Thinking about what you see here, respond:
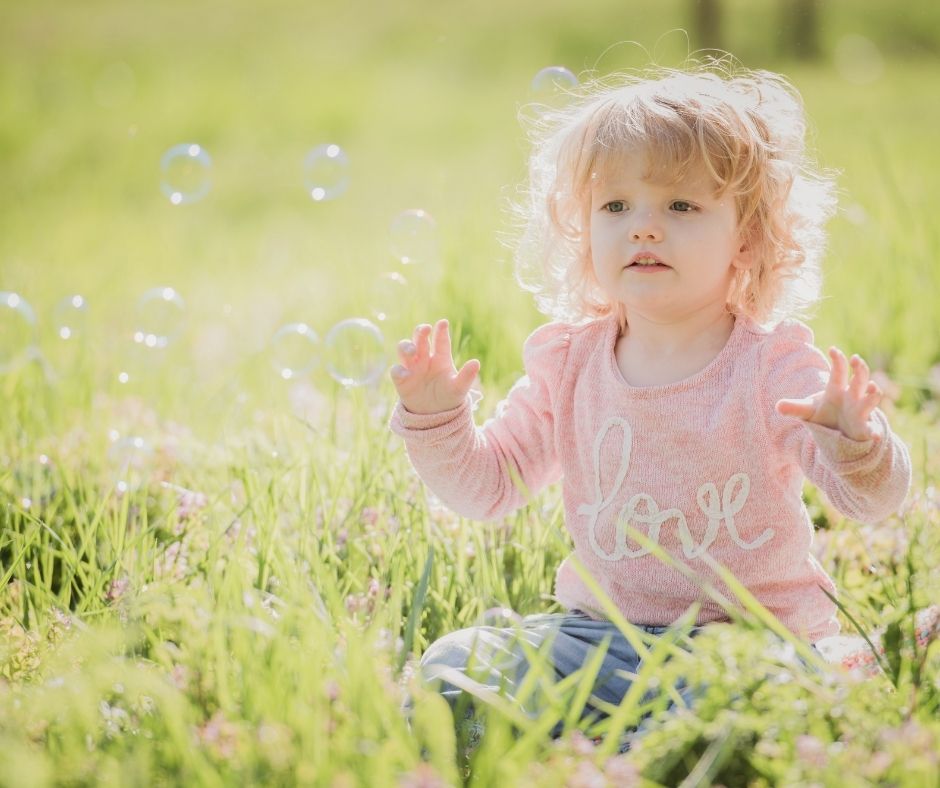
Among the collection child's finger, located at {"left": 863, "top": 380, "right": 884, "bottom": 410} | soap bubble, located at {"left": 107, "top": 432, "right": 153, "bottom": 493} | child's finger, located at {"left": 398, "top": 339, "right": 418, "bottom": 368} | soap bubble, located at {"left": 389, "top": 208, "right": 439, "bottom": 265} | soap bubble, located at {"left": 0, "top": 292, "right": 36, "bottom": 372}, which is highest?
soap bubble, located at {"left": 389, "top": 208, "right": 439, "bottom": 265}

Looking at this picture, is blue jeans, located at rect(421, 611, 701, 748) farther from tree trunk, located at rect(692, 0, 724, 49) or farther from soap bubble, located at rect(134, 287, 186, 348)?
tree trunk, located at rect(692, 0, 724, 49)

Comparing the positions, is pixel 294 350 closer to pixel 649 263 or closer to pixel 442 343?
pixel 442 343

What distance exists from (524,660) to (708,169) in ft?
3.26

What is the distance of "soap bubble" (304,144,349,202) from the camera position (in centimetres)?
361

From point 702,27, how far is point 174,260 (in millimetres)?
11206

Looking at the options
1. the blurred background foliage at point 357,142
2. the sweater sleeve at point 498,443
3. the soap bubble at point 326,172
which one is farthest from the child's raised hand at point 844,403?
the soap bubble at point 326,172

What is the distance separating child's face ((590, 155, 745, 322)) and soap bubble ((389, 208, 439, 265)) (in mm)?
1102

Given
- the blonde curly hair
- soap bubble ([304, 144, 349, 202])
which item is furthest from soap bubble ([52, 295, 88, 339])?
the blonde curly hair

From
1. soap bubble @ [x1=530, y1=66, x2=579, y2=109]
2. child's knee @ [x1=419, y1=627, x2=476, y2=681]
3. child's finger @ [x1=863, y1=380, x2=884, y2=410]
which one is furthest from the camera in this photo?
soap bubble @ [x1=530, y1=66, x2=579, y2=109]

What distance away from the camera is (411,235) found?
3260mm

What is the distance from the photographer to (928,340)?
3986 mm

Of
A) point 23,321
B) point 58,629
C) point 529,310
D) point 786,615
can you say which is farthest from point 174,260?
point 786,615

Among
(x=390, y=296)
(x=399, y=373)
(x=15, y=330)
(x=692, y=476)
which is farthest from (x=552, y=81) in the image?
(x=15, y=330)

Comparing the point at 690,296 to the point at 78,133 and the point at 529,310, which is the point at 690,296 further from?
the point at 78,133
